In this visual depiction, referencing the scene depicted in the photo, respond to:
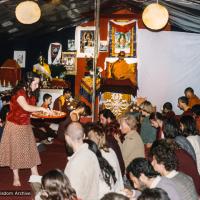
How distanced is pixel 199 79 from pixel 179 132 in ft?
22.4

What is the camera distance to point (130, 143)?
183 inches

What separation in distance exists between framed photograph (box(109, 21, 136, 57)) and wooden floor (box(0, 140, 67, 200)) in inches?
147

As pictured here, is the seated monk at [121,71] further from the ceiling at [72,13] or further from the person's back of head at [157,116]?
the person's back of head at [157,116]

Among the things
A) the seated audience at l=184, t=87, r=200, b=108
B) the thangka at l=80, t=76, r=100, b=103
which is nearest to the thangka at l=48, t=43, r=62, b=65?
the thangka at l=80, t=76, r=100, b=103

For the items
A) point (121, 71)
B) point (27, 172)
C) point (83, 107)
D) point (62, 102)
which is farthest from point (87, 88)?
point (27, 172)

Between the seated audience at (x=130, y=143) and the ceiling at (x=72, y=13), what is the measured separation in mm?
3238

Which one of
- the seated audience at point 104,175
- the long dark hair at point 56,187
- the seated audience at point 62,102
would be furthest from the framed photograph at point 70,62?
the long dark hair at point 56,187

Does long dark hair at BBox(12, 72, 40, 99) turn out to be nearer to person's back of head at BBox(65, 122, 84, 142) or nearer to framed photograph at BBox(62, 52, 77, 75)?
person's back of head at BBox(65, 122, 84, 142)

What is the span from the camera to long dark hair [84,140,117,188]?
11.6ft

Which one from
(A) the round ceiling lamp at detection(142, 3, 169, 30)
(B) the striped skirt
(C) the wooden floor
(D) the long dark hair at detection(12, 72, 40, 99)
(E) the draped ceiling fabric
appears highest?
(E) the draped ceiling fabric

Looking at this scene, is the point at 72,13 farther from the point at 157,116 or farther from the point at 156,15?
the point at 157,116

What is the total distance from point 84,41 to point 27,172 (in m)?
6.17

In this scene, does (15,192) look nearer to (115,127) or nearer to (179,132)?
(115,127)

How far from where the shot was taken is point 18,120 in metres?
5.06
